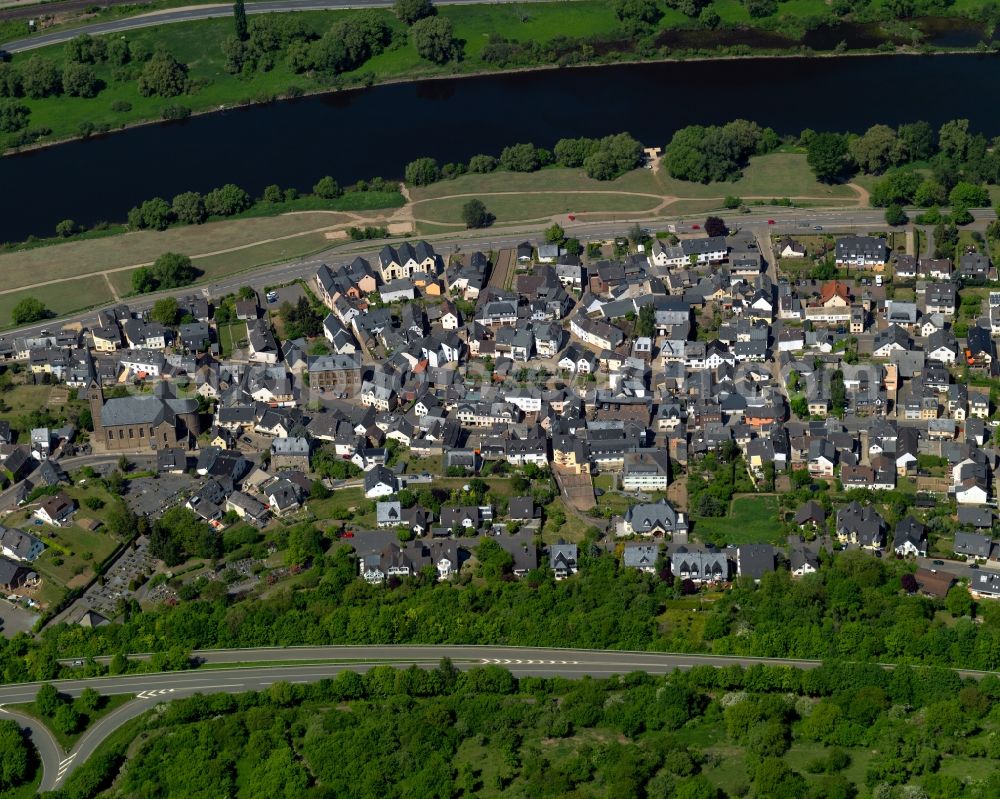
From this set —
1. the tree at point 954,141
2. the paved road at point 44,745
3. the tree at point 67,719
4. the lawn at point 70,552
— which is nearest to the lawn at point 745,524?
the lawn at point 70,552

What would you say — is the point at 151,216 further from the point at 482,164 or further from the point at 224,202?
the point at 482,164

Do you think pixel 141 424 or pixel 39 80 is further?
pixel 39 80

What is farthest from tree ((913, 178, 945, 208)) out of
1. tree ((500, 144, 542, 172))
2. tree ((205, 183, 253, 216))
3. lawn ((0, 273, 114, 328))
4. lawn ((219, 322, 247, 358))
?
lawn ((0, 273, 114, 328))

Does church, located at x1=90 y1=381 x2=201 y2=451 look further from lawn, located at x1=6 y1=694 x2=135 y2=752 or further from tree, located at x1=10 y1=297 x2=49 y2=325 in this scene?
lawn, located at x1=6 y1=694 x2=135 y2=752

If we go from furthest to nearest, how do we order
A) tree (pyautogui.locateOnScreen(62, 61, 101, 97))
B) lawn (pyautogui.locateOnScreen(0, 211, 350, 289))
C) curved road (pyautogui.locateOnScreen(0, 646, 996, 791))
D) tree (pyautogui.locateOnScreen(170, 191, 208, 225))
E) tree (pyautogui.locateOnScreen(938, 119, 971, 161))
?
tree (pyautogui.locateOnScreen(62, 61, 101, 97)) < tree (pyautogui.locateOnScreen(938, 119, 971, 161)) < tree (pyautogui.locateOnScreen(170, 191, 208, 225)) < lawn (pyautogui.locateOnScreen(0, 211, 350, 289)) < curved road (pyautogui.locateOnScreen(0, 646, 996, 791))

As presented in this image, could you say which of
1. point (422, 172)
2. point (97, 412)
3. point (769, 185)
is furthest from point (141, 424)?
point (769, 185)

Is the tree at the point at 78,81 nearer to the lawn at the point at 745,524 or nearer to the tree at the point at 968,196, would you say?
the tree at the point at 968,196
